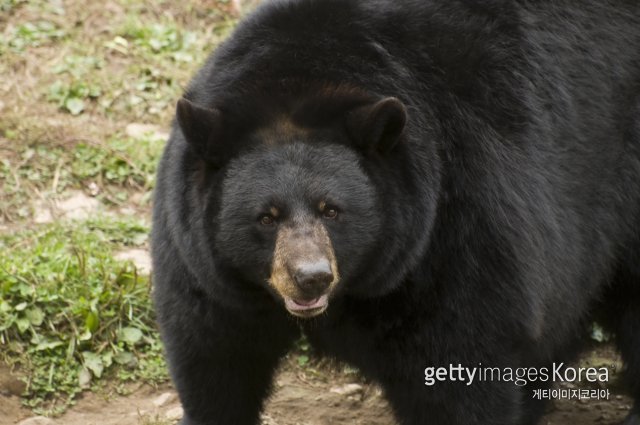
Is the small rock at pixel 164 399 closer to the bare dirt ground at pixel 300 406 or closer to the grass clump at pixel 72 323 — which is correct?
the bare dirt ground at pixel 300 406

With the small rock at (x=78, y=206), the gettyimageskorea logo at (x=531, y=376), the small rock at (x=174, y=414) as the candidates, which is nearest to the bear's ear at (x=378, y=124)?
the gettyimageskorea logo at (x=531, y=376)

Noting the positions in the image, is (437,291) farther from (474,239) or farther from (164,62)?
(164,62)

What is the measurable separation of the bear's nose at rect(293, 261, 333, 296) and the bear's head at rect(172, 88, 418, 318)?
3 centimetres

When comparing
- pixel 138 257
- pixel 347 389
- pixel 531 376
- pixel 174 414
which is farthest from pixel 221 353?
pixel 138 257

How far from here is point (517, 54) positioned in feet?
18.3

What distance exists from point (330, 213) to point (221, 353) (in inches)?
40.9

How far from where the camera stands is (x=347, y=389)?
7.29 meters

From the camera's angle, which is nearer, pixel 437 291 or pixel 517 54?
pixel 437 291

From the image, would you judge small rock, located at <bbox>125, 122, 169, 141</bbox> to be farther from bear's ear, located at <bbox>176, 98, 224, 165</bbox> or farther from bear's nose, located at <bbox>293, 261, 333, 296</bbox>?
bear's nose, located at <bbox>293, 261, 333, 296</bbox>

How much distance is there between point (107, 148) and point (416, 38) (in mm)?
3633

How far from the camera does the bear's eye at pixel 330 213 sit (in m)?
4.89

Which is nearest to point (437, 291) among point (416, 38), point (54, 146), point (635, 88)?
point (416, 38)

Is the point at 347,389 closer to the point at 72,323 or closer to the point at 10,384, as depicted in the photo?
the point at 72,323

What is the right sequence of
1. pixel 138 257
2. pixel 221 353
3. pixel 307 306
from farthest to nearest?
pixel 138 257, pixel 221 353, pixel 307 306
